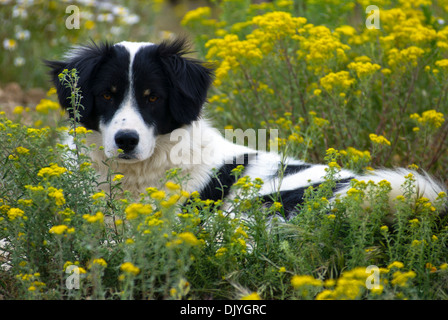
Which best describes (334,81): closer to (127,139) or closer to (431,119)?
(431,119)

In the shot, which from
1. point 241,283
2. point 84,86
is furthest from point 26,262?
point 84,86

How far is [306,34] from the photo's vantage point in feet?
14.1

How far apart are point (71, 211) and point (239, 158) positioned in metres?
1.54

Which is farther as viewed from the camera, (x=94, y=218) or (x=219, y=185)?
(x=219, y=185)

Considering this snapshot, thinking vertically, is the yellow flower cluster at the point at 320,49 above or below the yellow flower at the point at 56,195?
above

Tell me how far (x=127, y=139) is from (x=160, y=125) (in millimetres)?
355

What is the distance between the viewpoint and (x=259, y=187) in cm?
229

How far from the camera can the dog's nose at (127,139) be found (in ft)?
9.66

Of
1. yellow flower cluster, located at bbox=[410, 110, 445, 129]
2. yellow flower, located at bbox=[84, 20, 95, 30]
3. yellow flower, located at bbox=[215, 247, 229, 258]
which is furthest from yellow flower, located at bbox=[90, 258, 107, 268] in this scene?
yellow flower, located at bbox=[84, 20, 95, 30]

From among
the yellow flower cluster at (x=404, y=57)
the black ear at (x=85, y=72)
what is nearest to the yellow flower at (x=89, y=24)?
the black ear at (x=85, y=72)

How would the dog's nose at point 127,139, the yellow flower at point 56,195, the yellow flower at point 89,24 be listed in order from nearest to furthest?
the yellow flower at point 56,195 < the dog's nose at point 127,139 < the yellow flower at point 89,24

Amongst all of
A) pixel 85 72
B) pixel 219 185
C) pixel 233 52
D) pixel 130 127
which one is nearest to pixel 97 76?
pixel 85 72

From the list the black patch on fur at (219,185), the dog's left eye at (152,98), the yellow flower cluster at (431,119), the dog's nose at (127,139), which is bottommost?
the black patch on fur at (219,185)

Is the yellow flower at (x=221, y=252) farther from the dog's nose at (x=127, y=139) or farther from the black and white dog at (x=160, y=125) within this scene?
the dog's nose at (x=127, y=139)
